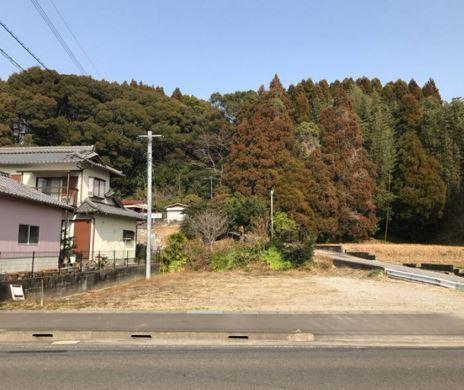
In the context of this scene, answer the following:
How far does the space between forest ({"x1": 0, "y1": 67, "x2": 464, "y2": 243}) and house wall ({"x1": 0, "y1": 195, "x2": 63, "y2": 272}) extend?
67.9 feet

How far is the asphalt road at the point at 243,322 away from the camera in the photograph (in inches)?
342

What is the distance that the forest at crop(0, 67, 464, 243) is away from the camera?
47.5 metres

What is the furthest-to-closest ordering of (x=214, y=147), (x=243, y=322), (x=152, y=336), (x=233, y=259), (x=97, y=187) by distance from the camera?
(x=214, y=147) → (x=97, y=187) → (x=233, y=259) → (x=243, y=322) → (x=152, y=336)

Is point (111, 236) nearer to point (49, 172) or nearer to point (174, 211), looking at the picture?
point (49, 172)

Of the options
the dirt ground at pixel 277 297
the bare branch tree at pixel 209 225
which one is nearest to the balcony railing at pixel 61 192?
the bare branch tree at pixel 209 225

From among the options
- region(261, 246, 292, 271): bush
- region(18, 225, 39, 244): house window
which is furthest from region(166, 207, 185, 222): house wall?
region(18, 225, 39, 244): house window

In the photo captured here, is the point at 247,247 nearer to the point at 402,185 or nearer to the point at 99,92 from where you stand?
the point at 402,185

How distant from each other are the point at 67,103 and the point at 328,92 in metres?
37.7

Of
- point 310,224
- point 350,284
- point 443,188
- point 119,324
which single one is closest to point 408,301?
point 350,284

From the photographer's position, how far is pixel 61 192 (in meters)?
28.0

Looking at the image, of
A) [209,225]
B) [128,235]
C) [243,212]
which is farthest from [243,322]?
[243,212]

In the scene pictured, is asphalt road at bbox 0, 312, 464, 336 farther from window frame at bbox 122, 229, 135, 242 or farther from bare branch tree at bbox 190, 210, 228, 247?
bare branch tree at bbox 190, 210, 228, 247

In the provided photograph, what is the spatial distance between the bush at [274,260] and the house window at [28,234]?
1070cm

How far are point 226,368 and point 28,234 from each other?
15800mm
